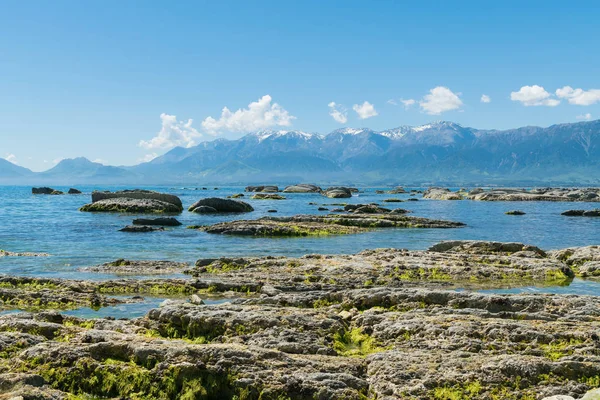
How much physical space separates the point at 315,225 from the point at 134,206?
119ft

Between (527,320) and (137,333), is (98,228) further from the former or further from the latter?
(527,320)

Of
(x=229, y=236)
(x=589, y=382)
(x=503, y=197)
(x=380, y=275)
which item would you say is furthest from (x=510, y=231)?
(x=503, y=197)

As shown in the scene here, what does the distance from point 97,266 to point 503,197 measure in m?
121

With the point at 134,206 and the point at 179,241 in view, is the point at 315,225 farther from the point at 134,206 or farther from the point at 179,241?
the point at 134,206

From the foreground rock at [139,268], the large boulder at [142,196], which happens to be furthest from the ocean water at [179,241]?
the large boulder at [142,196]

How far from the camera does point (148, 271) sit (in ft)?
88.3

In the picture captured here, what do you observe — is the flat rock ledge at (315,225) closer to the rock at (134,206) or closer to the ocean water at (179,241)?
the ocean water at (179,241)

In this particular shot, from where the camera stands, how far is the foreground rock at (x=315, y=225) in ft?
158

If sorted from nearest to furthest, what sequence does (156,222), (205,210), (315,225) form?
1. (315,225)
2. (156,222)
3. (205,210)

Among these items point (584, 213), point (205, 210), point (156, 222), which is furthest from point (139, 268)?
point (584, 213)

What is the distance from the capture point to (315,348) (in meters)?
12.6

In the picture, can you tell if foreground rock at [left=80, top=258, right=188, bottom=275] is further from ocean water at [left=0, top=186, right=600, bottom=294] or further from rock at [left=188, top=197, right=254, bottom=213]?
rock at [left=188, top=197, right=254, bottom=213]

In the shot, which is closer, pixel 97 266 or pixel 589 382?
pixel 589 382

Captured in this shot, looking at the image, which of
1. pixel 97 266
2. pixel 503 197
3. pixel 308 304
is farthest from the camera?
pixel 503 197
